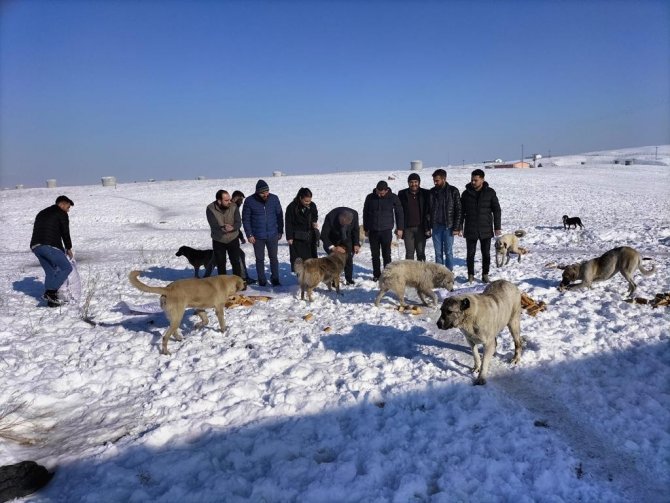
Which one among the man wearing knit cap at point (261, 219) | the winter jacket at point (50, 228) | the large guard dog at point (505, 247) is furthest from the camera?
the large guard dog at point (505, 247)

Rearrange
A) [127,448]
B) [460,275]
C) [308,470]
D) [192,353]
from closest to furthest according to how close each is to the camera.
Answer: [308,470] < [127,448] < [192,353] < [460,275]

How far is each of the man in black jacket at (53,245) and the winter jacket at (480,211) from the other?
8313 millimetres

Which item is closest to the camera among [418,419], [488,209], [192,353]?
[418,419]

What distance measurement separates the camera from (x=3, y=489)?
332 centimetres

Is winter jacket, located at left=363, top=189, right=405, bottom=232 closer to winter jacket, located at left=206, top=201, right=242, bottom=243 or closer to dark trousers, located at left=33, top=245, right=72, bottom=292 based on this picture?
winter jacket, located at left=206, top=201, right=242, bottom=243

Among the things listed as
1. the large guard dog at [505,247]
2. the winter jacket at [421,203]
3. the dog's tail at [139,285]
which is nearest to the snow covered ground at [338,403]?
the dog's tail at [139,285]

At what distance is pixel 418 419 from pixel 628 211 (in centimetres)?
2254

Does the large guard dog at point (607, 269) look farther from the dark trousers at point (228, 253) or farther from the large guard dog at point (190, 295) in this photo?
the dark trousers at point (228, 253)

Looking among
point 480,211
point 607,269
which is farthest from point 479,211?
point 607,269

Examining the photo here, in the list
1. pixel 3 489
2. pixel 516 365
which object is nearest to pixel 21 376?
pixel 3 489

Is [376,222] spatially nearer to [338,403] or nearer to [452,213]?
[452,213]

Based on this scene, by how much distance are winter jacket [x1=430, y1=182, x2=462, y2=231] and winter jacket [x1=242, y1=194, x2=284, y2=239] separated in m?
3.60

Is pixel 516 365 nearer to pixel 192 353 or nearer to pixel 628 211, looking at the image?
pixel 192 353

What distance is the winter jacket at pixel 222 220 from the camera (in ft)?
29.4
